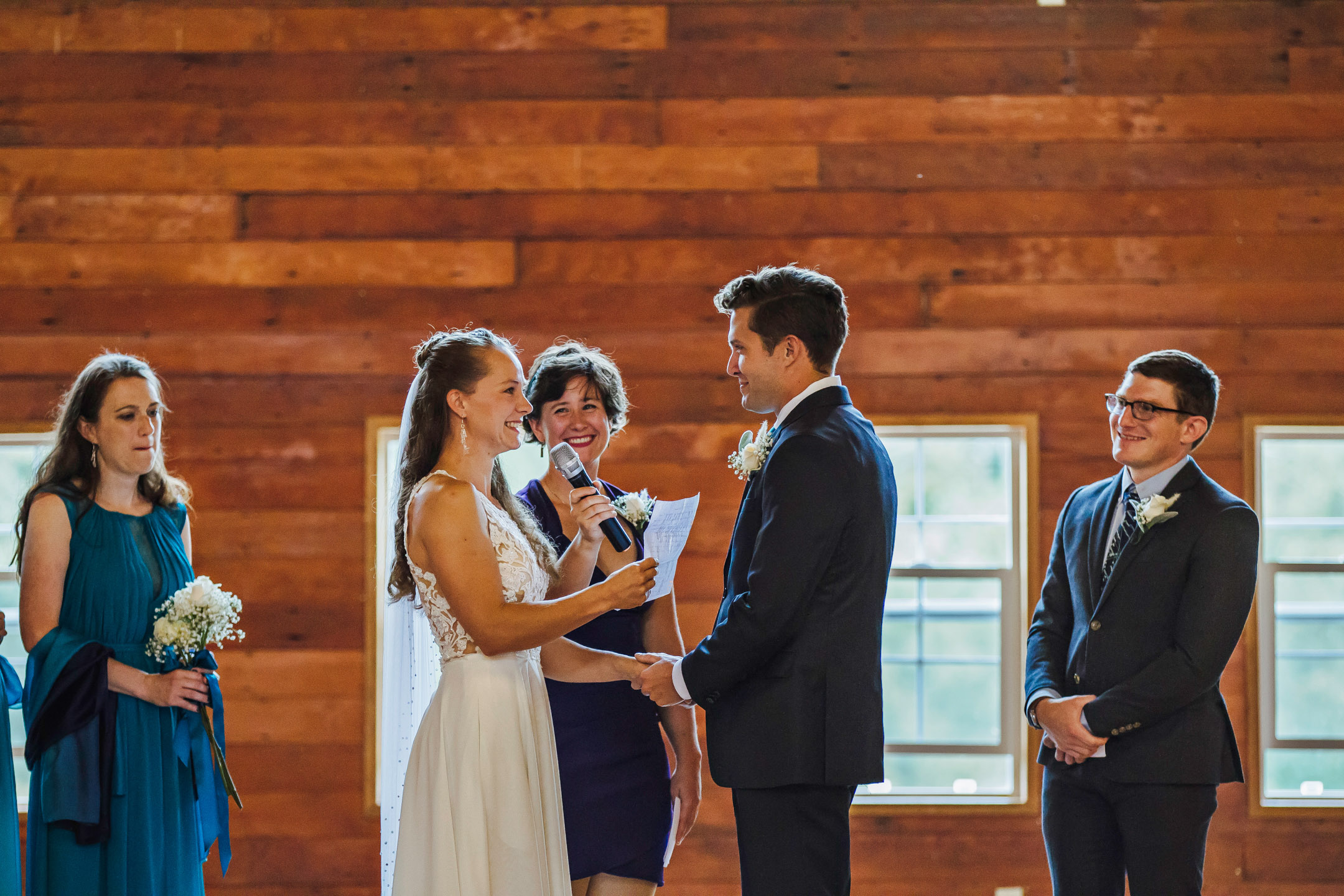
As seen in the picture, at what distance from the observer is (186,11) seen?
4062 mm

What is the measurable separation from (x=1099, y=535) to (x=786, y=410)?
0.90 m

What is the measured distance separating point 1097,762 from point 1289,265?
2436 mm

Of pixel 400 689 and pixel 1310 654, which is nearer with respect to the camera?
pixel 400 689

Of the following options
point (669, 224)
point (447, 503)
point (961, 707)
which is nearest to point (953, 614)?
point (961, 707)

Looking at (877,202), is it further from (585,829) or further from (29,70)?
(29,70)

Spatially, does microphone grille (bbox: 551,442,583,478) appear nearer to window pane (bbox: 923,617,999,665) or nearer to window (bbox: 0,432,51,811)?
window pane (bbox: 923,617,999,665)

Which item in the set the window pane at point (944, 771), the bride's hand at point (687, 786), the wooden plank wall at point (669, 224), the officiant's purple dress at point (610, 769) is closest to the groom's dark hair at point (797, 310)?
the officiant's purple dress at point (610, 769)

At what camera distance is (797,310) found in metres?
2.30

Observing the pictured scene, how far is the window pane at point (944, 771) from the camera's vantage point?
13.2 ft

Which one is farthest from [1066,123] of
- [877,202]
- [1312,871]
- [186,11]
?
[186,11]

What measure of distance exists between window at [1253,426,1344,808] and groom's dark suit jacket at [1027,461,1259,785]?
1.77 meters

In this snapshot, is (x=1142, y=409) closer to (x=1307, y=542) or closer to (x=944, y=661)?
(x=944, y=661)

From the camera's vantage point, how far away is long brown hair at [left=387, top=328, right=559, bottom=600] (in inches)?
88.0

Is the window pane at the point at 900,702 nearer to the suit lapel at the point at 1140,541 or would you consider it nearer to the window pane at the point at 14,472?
the suit lapel at the point at 1140,541
